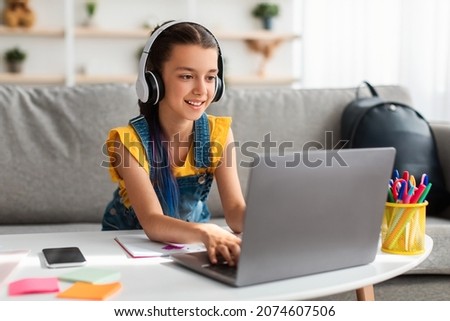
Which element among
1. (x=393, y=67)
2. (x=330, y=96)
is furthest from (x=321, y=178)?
(x=393, y=67)

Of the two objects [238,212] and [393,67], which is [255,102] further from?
[393,67]

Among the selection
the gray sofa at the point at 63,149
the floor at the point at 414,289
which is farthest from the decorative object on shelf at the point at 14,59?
the floor at the point at 414,289

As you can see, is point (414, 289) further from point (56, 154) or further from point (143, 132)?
point (56, 154)

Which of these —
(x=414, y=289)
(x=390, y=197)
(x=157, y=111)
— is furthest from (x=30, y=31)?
(x=390, y=197)

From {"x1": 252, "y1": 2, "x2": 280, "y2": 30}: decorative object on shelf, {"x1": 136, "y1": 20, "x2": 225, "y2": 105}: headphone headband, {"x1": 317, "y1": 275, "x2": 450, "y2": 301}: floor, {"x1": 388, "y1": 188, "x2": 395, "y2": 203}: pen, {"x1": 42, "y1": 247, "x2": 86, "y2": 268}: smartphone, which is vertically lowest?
{"x1": 317, "y1": 275, "x2": 450, "y2": 301}: floor

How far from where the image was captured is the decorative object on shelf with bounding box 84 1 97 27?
4570mm

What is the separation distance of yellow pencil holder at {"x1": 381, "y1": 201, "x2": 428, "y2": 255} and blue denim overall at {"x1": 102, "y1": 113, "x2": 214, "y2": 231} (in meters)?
0.54

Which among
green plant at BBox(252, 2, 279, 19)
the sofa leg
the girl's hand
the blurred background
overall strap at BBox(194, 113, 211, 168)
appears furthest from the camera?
green plant at BBox(252, 2, 279, 19)

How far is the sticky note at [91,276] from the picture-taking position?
0.87m

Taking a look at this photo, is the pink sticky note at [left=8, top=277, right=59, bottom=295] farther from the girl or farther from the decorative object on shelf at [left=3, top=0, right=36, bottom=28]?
the decorative object on shelf at [left=3, top=0, right=36, bottom=28]

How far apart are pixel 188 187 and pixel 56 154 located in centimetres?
66

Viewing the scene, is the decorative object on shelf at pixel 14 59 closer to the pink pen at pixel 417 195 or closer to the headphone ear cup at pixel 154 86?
the headphone ear cup at pixel 154 86

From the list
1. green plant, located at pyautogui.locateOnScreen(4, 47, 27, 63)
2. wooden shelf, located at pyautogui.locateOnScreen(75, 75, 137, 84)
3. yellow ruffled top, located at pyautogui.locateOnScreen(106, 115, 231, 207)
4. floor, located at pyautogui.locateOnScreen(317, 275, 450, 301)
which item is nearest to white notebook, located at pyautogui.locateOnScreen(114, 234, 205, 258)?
yellow ruffled top, located at pyautogui.locateOnScreen(106, 115, 231, 207)

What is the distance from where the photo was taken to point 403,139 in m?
2.06
